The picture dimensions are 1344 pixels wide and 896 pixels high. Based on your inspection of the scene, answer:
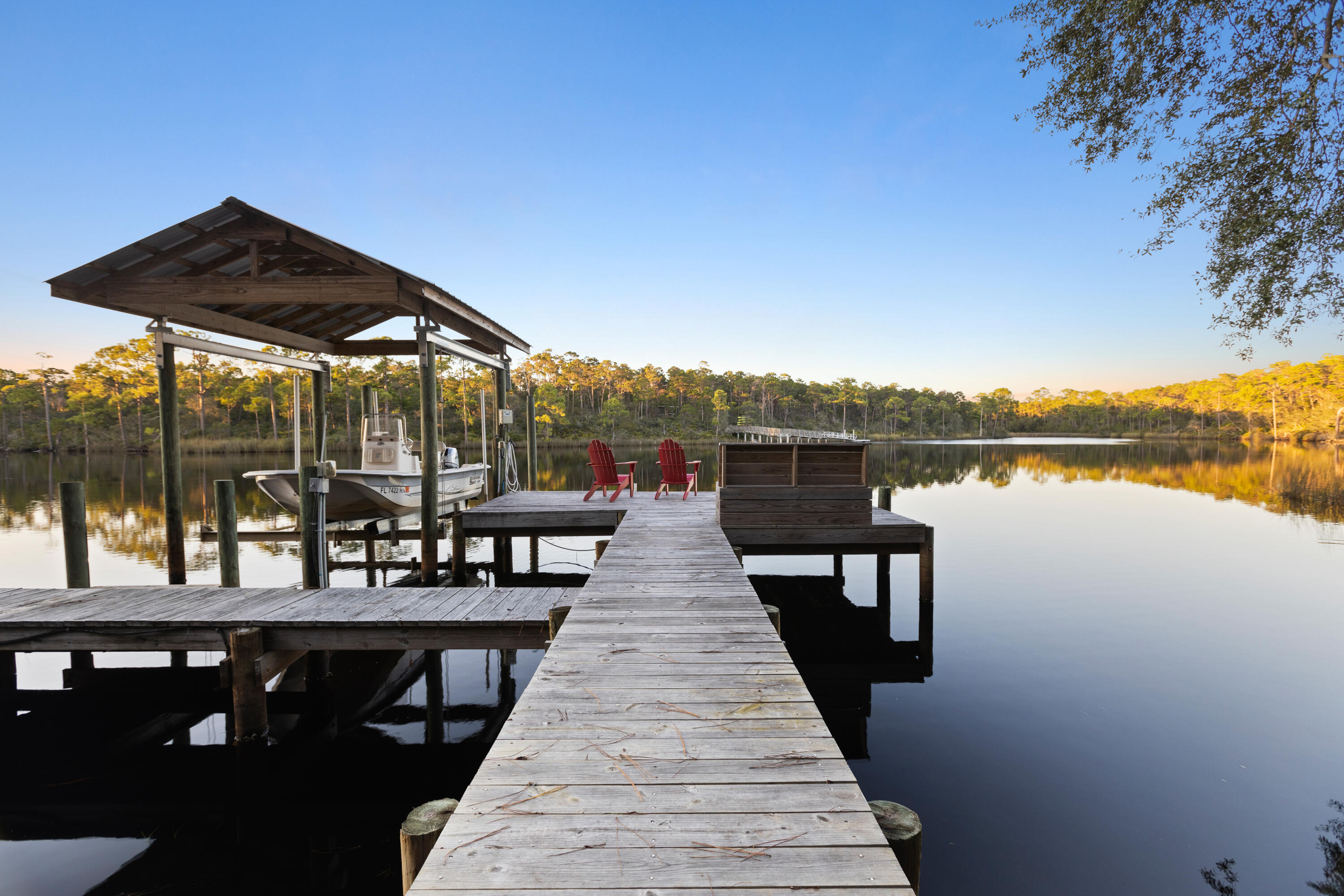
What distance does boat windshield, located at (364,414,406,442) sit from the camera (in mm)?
10664

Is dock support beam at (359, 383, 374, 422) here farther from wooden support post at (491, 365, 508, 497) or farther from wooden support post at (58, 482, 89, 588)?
wooden support post at (58, 482, 89, 588)

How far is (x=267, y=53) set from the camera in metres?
15.2

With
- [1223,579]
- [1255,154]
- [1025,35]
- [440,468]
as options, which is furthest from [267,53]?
[1223,579]

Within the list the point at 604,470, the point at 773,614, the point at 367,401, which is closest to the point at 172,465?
the point at 367,401

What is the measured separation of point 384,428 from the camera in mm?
10891

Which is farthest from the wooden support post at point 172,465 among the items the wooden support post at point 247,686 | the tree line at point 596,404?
the tree line at point 596,404

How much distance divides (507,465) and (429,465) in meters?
3.53

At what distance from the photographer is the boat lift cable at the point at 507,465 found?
447 inches

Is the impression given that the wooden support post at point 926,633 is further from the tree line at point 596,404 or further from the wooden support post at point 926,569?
the tree line at point 596,404

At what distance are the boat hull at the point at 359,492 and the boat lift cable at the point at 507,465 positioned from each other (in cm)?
108

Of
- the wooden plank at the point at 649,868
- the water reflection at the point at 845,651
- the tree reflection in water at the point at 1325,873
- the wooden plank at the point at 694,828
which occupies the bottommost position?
the water reflection at the point at 845,651

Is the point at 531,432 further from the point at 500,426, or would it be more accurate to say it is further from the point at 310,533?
the point at 310,533

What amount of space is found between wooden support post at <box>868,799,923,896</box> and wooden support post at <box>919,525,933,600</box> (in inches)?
271

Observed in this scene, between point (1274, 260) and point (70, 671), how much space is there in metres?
12.1
